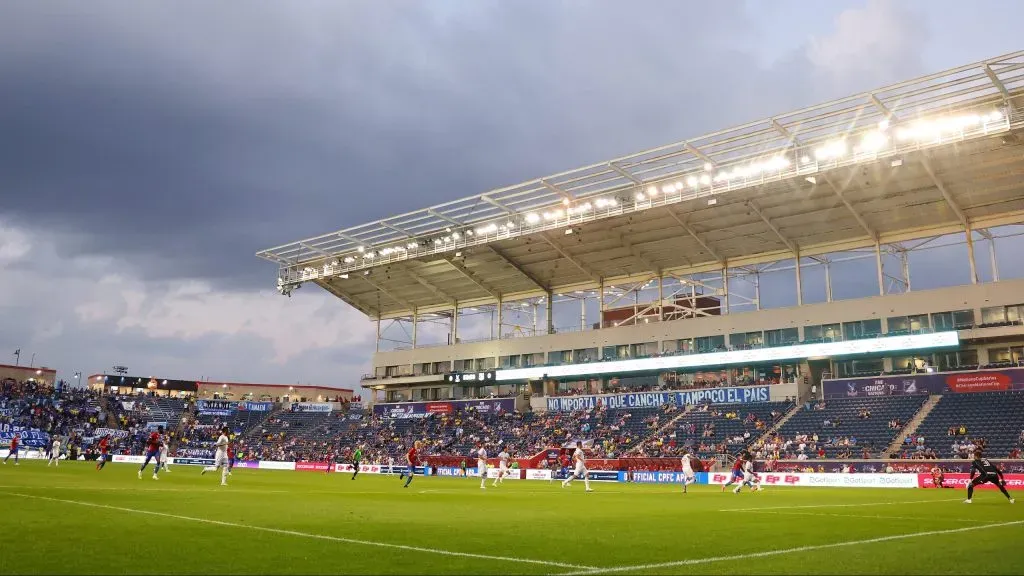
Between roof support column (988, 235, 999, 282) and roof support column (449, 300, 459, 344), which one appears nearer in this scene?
roof support column (988, 235, 999, 282)

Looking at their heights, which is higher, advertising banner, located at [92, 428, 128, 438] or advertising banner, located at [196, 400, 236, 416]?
advertising banner, located at [196, 400, 236, 416]

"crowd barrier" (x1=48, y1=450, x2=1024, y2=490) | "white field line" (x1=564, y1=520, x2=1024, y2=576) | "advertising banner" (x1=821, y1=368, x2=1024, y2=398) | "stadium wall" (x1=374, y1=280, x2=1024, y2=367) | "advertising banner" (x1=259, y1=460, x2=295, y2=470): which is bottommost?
"advertising banner" (x1=259, y1=460, x2=295, y2=470)

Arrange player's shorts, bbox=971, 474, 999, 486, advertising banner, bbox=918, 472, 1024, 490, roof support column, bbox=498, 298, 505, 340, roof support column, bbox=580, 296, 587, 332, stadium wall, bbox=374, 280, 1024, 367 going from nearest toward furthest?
player's shorts, bbox=971, 474, 999, 486 → advertising banner, bbox=918, 472, 1024, 490 → stadium wall, bbox=374, 280, 1024, 367 → roof support column, bbox=580, 296, 587, 332 → roof support column, bbox=498, 298, 505, 340

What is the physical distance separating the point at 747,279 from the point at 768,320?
12.9ft

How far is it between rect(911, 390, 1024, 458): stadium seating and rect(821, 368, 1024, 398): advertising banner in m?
1.02

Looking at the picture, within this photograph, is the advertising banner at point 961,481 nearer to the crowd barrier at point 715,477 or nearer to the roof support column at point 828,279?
the crowd barrier at point 715,477

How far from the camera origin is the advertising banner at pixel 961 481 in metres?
34.8

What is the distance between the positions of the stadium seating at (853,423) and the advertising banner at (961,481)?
21.1 feet

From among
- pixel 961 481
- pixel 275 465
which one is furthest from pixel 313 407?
pixel 961 481

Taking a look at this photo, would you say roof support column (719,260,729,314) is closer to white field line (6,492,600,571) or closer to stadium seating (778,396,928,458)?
stadium seating (778,396,928,458)

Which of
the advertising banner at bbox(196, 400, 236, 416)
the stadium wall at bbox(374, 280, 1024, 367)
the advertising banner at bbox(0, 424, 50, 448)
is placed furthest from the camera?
the advertising banner at bbox(196, 400, 236, 416)

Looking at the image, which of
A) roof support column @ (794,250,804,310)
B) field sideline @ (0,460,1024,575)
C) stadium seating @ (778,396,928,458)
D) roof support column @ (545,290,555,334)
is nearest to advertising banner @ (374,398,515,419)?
roof support column @ (545,290,555,334)

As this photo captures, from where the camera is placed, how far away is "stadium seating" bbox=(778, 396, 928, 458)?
149 feet

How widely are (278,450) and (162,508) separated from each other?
63.3 m
